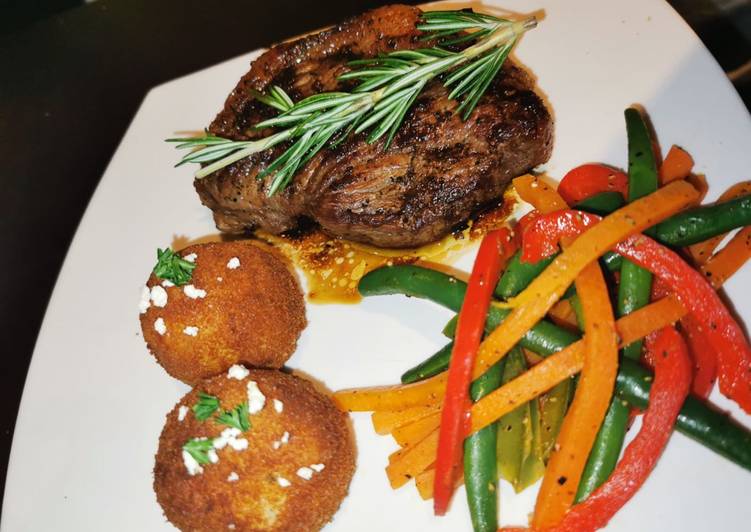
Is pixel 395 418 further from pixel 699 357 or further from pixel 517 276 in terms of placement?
pixel 699 357

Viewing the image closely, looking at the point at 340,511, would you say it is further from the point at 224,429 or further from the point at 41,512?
the point at 41,512

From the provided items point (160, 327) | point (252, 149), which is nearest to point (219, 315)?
point (160, 327)

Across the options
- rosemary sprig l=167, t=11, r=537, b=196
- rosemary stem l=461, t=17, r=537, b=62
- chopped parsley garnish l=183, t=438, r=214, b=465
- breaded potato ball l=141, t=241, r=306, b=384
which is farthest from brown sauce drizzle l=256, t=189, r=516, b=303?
chopped parsley garnish l=183, t=438, r=214, b=465

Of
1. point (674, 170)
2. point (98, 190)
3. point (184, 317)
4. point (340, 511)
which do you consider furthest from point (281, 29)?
point (340, 511)

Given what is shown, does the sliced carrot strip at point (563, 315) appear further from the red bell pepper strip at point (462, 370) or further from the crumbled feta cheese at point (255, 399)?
the crumbled feta cheese at point (255, 399)

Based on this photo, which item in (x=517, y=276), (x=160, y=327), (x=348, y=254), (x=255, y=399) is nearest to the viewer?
(x=255, y=399)

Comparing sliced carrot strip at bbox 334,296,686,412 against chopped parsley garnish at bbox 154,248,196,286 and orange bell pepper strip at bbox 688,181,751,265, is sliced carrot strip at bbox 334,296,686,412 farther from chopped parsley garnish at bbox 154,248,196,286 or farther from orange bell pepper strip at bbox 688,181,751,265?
chopped parsley garnish at bbox 154,248,196,286

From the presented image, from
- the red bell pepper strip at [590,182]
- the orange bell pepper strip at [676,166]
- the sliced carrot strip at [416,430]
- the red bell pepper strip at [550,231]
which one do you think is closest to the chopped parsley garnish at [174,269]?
the sliced carrot strip at [416,430]
